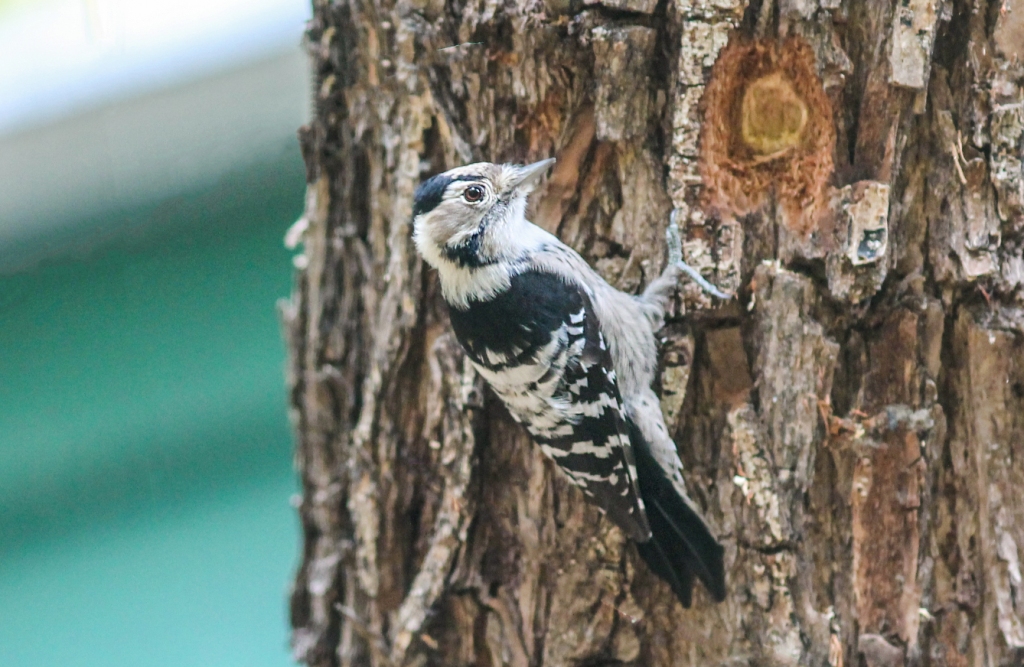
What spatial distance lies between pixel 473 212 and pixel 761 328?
835 mm

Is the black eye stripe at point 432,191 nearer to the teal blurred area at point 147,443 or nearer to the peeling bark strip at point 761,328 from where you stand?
the peeling bark strip at point 761,328

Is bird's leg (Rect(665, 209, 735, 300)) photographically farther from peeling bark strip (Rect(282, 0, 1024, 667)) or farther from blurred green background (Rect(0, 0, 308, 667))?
blurred green background (Rect(0, 0, 308, 667))

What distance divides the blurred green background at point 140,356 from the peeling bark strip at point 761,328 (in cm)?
119

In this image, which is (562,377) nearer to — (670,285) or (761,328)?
(670,285)

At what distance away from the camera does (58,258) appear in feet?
Answer: 10.2

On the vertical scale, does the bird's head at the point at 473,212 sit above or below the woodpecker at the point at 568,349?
above

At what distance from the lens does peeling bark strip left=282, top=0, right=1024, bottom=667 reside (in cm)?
191

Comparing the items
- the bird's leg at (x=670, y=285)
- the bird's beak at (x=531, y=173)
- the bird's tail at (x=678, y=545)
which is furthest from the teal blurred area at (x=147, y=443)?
the bird's tail at (x=678, y=545)

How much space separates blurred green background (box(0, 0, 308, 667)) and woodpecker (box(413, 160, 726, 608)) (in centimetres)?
109

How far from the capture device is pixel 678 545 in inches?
78.3

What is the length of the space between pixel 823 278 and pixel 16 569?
123 inches

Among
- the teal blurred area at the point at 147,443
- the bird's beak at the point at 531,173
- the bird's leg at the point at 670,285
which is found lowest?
the teal blurred area at the point at 147,443

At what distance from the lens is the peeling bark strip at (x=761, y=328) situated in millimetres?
1907

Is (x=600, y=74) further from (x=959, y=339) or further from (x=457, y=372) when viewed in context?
(x=959, y=339)
